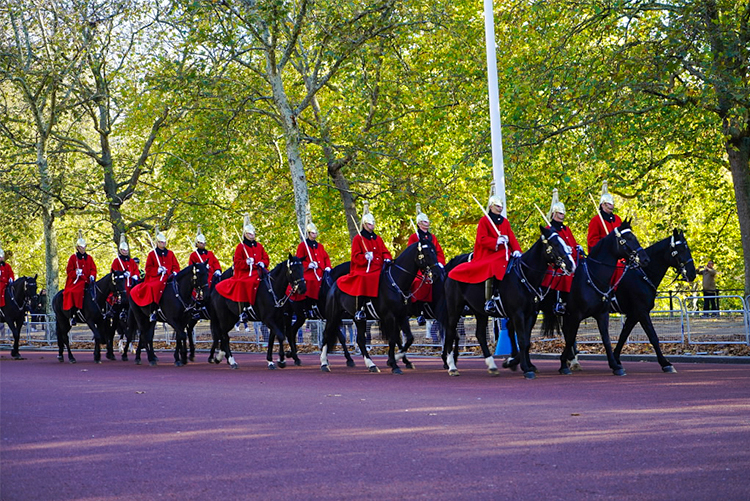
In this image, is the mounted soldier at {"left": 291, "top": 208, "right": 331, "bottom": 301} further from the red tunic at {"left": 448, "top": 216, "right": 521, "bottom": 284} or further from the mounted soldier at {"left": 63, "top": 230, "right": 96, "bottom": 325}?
the mounted soldier at {"left": 63, "top": 230, "right": 96, "bottom": 325}

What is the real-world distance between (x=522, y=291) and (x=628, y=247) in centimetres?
162

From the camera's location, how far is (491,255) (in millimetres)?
14875

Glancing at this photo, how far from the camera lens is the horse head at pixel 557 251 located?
14008 millimetres

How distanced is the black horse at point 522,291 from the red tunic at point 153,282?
7496mm

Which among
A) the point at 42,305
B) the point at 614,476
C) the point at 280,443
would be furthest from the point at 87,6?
the point at 614,476

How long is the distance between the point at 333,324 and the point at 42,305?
93.3 feet

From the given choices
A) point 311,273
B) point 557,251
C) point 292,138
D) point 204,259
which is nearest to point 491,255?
point 557,251

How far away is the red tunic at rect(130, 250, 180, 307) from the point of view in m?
20.6

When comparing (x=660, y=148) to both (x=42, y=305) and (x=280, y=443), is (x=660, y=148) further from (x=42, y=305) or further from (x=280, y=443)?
(x=42, y=305)

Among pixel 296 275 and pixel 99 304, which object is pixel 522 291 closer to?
pixel 296 275

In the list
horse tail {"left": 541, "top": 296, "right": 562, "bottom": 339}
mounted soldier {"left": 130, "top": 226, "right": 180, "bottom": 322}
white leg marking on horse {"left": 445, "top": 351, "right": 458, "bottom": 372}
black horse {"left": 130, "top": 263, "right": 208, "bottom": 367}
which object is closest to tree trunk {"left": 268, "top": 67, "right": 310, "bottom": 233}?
mounted soldier {"left": 130, "top": 226, "right": 180, "bottom": 322}

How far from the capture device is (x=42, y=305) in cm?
4278

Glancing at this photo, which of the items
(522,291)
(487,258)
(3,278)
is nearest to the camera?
(522,291)

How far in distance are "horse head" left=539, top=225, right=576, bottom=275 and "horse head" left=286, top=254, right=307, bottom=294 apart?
5.10 m
